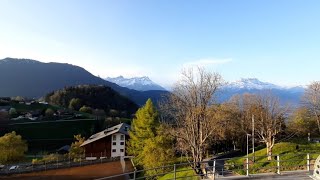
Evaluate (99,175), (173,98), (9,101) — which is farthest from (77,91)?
(173,98)

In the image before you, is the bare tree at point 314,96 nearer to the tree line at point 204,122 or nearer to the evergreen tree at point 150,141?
the tree line at point 204,122

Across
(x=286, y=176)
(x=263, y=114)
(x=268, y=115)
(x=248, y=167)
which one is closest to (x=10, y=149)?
(x=263, y=114)

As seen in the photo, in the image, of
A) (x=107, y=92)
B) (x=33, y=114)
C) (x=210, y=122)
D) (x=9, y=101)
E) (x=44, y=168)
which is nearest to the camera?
(x=210, y=122)

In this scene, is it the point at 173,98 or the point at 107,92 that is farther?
the point at 107,92

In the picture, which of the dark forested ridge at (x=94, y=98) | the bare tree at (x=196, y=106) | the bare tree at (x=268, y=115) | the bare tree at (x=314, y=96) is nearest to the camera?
the bare tree at (x=196, y=106)

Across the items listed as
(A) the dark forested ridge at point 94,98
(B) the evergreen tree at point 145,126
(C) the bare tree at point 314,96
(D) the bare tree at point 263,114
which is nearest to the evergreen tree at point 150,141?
(B) the evergreen tree at point 145,126

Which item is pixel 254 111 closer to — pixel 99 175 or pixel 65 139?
pixel 99 175

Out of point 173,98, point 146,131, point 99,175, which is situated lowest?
point 99,175

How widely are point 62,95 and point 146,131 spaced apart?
413 feet

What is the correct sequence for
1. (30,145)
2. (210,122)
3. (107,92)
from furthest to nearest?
(107,92), (30,145), (210,122)

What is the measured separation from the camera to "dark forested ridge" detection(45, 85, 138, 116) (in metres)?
170

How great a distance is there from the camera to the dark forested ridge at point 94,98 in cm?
16975

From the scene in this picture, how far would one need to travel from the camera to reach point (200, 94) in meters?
33.9

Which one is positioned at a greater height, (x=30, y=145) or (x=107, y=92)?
(x=107, y=92)
